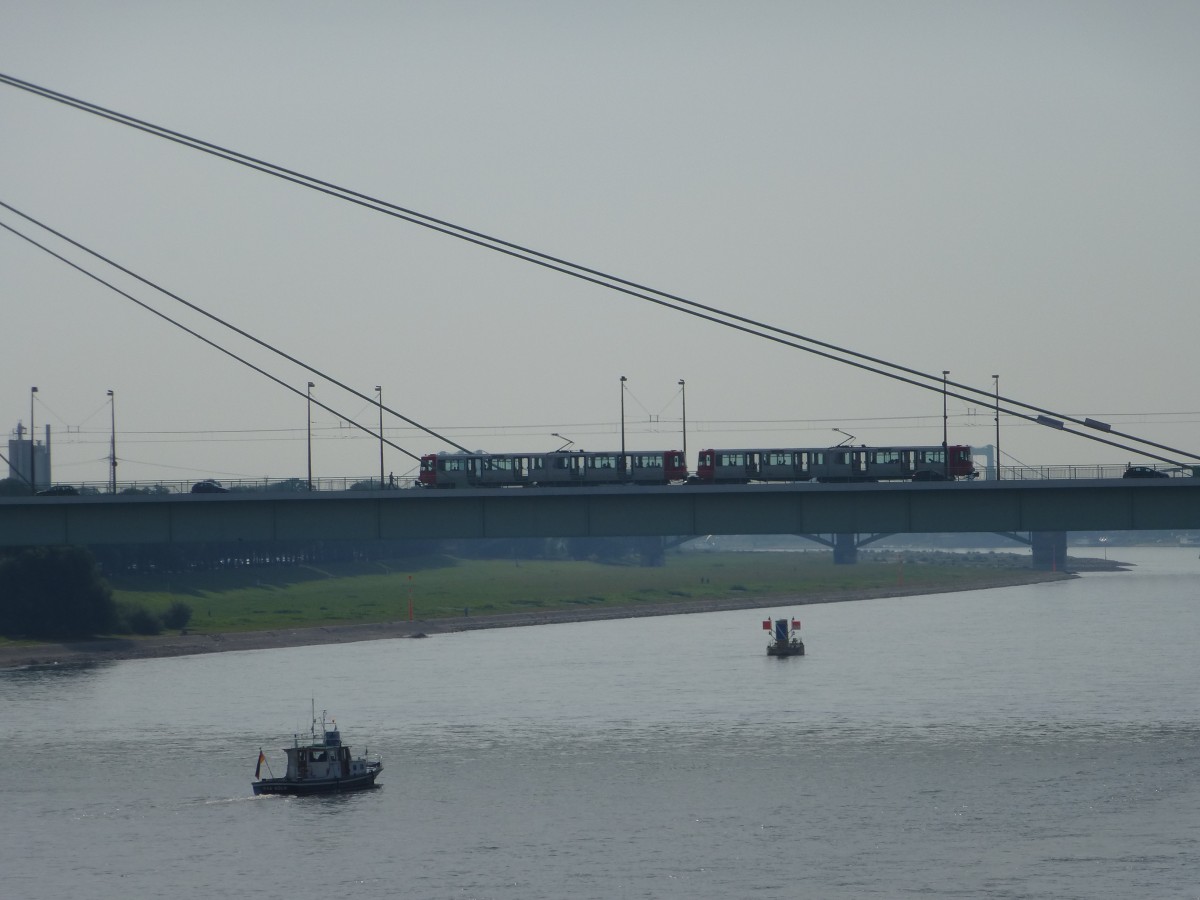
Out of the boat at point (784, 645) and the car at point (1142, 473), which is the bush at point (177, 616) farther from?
the car at point (1142, 473)

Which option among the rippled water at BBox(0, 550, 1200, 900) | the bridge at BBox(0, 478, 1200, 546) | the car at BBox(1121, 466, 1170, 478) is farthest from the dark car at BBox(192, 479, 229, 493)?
the car at BBox(1121, 466, 1170, 478)

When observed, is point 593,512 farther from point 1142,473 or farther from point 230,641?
point 230,641

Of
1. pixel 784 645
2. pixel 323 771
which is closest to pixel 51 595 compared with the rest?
pixel 784 645

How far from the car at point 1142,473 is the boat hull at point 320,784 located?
42905 mm

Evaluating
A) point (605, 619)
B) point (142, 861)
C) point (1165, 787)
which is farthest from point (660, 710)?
point (605, 619)

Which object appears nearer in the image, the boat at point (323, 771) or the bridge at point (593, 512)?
the boat at point (323, 771)

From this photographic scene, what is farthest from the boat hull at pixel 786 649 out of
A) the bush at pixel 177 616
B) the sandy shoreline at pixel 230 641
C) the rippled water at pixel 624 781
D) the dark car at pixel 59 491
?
the dark car at pixel 59 491

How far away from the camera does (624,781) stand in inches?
3209

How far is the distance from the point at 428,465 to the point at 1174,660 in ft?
222

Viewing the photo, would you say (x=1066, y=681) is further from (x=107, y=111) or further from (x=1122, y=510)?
(x=107, y=111)

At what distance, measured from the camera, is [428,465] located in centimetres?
10512

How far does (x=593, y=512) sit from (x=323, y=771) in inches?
A: 777

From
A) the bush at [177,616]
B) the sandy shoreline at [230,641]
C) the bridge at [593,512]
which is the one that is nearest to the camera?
the bridge at [593,512]

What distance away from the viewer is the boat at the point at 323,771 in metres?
82.8
